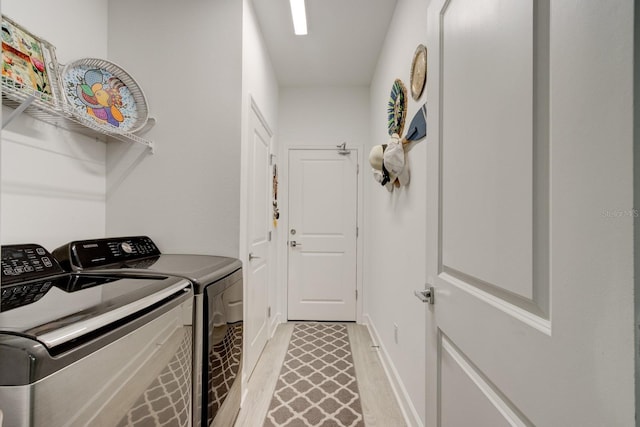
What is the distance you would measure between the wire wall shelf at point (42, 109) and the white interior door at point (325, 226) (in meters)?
1.93

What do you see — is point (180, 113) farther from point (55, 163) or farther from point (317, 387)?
point (317, 387)

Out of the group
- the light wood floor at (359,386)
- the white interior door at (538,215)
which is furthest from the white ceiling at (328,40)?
the light wood floor at (359,386)

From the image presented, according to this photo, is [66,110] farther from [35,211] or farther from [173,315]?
[173,315]

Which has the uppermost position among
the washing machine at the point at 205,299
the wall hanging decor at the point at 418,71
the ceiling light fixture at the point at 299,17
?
the ceiling light fixture at the point at 299,17

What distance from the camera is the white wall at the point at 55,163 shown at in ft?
4.21

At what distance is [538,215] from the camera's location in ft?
1.83

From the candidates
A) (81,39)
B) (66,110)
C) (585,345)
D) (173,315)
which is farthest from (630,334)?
(81,39)

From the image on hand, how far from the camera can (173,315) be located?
1.01 m

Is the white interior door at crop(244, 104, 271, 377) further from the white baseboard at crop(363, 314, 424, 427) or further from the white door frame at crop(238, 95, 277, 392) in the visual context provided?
the white baseboard at crop(363, 314, 424, 427)

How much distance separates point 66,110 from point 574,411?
1.82 meters

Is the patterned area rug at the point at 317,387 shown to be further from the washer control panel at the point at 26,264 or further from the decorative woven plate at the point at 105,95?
the decorative woven plate at the point at 105,95

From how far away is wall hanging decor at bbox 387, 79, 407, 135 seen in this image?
1.95 m

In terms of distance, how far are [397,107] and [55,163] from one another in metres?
1.95

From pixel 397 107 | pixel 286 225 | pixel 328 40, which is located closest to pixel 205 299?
pixel 397 107
